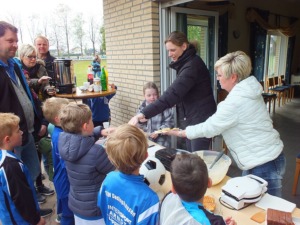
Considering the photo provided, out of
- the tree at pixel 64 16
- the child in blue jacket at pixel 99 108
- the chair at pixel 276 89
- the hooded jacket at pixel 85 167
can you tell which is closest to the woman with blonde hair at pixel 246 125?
the hooded jacket at pixel 85 167

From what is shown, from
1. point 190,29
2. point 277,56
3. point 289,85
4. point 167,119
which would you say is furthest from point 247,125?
point 277,56

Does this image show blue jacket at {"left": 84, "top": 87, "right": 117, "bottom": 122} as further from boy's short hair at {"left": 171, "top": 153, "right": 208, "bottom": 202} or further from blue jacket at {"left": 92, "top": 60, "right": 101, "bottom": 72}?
boy's short hair at {"left": 171, "top": 153, "right": 208, "bottom": 202}

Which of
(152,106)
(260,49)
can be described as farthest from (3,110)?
(260,49)

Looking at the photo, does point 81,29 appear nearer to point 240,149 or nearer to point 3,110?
point 3,110

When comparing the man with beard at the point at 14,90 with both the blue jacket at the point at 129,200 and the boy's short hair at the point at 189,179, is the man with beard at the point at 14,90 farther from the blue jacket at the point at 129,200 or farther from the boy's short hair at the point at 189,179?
the boy's short hair at the point at 189,179

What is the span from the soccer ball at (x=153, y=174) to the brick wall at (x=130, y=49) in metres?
2.07

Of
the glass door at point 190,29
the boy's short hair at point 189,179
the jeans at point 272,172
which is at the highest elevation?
the glass door at point 190,29

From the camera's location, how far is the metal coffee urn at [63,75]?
3160 millimetres

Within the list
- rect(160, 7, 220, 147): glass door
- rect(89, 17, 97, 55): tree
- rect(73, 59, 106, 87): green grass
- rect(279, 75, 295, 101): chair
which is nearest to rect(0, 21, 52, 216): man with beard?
rect(160, 7, 220, 147): glass door

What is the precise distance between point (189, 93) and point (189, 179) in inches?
52.6

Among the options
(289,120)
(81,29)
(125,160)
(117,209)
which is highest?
(81,29)

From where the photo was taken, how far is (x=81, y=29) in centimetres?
1406

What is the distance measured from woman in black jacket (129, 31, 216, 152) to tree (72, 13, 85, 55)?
1222cm

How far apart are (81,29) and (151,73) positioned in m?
12.1
